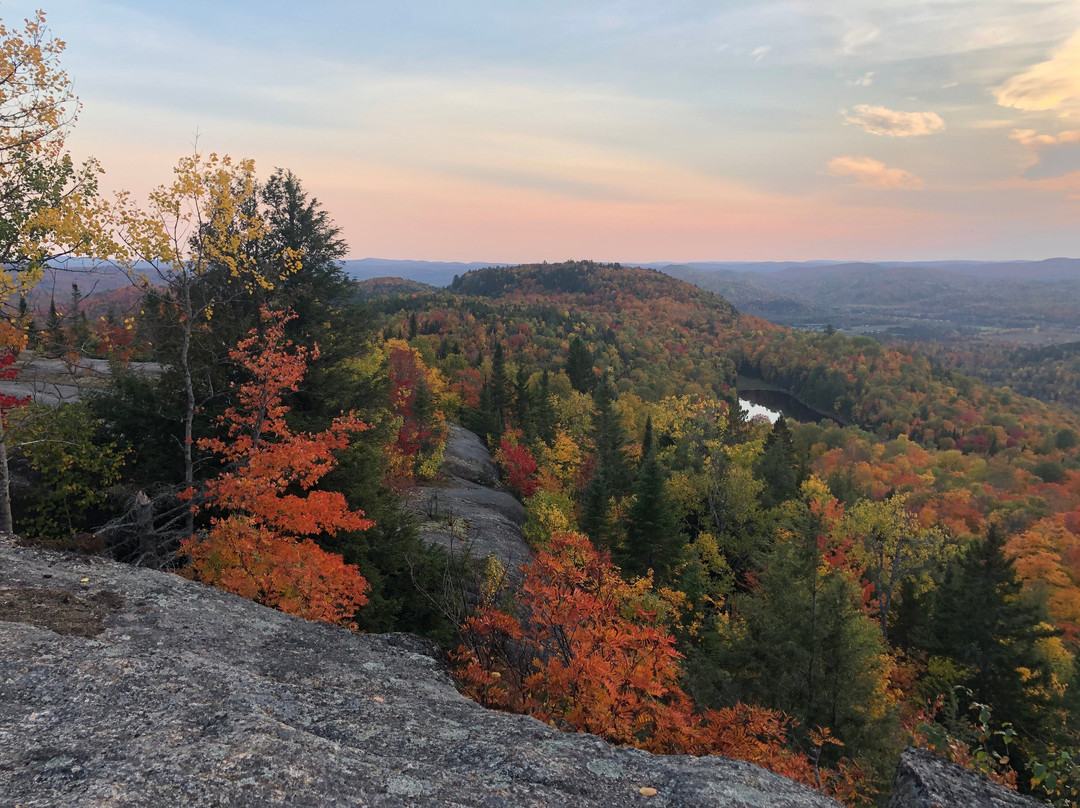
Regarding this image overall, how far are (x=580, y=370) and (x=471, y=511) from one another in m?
48.5

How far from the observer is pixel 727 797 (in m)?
6.27

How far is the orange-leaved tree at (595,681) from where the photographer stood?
10.6 metres

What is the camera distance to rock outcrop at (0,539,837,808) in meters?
5.25

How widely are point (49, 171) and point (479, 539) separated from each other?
21461 mm

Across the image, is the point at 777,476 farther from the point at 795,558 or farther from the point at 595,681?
the point at 595,681

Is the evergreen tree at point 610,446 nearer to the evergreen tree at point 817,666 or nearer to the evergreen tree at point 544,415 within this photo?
the evergreen tree at point 544,415

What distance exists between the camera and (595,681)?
11.1 m

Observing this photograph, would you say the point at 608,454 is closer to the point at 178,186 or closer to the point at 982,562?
the point at 982,562

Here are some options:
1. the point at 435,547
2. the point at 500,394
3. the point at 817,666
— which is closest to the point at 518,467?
the point at 500,394

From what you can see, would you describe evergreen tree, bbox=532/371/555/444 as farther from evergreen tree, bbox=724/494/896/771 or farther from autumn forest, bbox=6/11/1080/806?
evergreen tree, bbox=724/494/896/771

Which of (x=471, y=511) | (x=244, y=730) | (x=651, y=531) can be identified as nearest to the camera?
(x=244, y=730)

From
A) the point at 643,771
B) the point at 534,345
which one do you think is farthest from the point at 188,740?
the point at 534,345

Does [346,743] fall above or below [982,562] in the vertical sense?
above

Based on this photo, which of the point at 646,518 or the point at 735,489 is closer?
the point at 646,518
